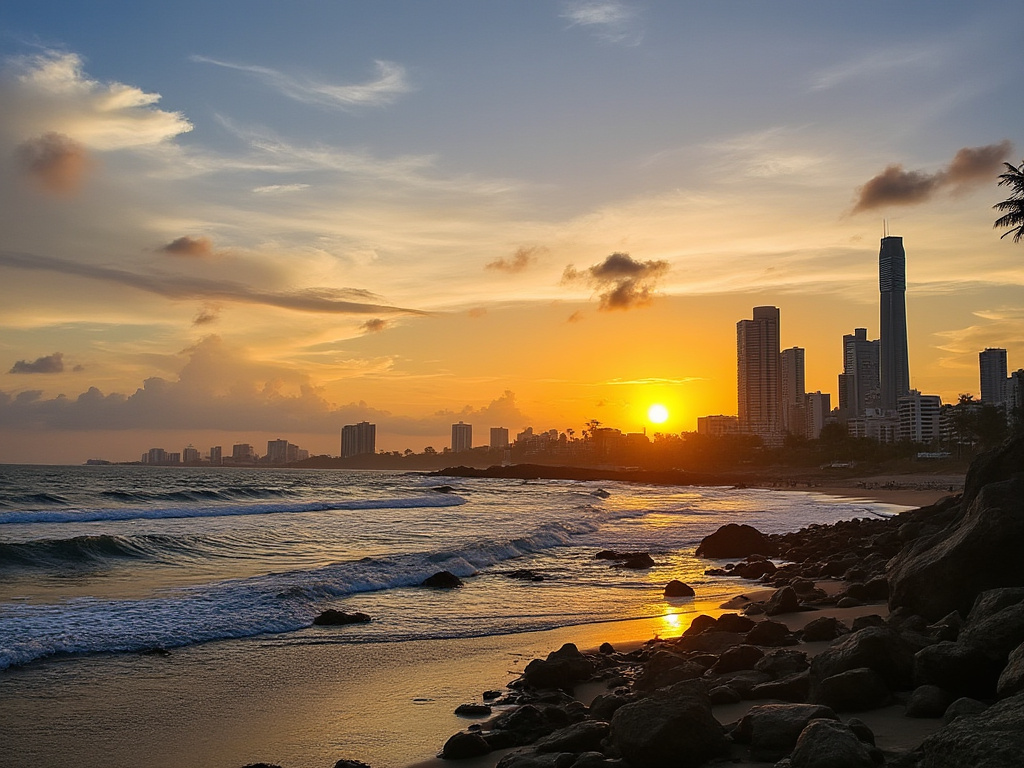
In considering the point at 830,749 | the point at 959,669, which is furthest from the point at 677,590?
the point at 830,749

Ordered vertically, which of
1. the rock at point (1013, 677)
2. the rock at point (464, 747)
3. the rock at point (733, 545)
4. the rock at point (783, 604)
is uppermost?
the rock at point (1013, 677)

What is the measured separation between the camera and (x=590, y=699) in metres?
9.20

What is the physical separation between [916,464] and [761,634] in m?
122

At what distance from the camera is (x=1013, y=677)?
576cm

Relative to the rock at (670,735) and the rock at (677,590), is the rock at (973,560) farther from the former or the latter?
the rock at (677,590)

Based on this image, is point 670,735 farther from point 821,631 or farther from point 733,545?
point 733,545

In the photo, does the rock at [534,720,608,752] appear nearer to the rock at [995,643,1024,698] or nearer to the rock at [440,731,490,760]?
the rock at [440,731,490,760]

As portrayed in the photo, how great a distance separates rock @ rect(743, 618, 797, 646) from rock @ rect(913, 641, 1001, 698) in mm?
3810

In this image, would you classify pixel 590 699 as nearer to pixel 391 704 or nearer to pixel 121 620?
pixel 391 704

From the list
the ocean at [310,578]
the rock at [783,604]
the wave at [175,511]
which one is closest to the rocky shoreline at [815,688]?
the rock at [783,604]

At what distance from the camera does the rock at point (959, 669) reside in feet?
22.0

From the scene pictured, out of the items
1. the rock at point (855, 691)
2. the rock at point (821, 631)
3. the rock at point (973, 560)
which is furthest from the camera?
the rock at point (821, 631)

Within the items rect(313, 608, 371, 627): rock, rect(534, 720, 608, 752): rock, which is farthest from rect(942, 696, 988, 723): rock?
rect(313, 608, 371, 627): rock

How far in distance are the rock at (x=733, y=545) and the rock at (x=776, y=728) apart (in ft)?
64.0
